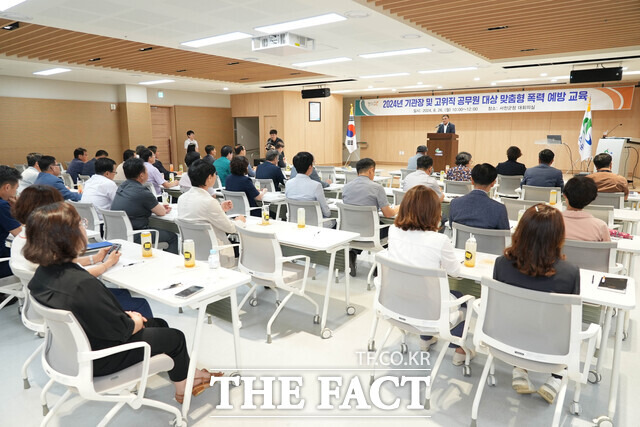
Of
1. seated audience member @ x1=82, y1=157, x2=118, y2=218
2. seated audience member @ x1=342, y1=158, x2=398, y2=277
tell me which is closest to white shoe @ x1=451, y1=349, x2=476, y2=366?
seated audience member @ x1=342, y1=158, x2=398, y2=277

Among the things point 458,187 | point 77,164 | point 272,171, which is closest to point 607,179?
point 458,187

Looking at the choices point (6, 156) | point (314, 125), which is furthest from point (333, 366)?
point (314, 125)

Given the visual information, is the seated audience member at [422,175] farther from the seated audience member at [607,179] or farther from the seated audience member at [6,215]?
the seated audience member at [6,215]

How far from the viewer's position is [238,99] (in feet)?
53.7

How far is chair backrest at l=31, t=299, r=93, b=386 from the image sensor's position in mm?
1779

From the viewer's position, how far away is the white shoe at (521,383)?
2633mm

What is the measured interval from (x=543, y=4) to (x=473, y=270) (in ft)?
12.7

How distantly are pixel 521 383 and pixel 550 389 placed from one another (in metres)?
0.16

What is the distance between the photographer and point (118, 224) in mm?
4117

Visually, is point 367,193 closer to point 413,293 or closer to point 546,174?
point 413,293

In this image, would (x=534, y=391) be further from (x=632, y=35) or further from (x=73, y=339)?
(x=632, y=35)

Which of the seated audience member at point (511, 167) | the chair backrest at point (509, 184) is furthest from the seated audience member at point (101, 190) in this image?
the chair backrest at point (509, 184)

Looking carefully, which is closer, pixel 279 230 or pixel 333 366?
pixel 333 366

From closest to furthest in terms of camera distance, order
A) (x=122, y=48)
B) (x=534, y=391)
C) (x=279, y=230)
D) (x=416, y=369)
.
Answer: (x=534, y=391) < (x=416, y=369) < (x=279, y=230) < (x=122, y=48)
